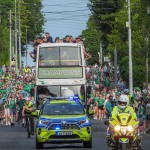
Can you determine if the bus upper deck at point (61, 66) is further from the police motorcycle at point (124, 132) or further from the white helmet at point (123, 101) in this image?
the police motorcycle at point (124, 132)

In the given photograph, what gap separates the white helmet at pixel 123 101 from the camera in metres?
26.8

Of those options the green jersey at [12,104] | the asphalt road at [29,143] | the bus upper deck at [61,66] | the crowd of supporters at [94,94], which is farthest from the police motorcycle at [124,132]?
the green jersey at [12,104]

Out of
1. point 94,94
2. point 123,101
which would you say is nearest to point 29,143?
point 123,101

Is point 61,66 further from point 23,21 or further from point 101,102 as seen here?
point 23,21

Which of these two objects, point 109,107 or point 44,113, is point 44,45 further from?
point 44,113

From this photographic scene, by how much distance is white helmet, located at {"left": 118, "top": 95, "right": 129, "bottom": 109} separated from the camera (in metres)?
26.8

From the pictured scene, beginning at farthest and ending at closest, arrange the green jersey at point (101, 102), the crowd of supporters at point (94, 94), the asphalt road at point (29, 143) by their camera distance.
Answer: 1. the green jersey at point (101, 102)
2. the crowd of supporters at point (94, 94)
3. the asphalt road at point (29, 143)

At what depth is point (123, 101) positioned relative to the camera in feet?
88.1

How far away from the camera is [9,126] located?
55.2 metres

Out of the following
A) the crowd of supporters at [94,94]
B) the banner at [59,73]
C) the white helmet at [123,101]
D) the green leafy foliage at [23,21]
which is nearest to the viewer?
the white helmet at [123,101]

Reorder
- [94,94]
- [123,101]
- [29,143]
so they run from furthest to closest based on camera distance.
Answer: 1. [94,94]
2. [29,143]
3. [123,101]

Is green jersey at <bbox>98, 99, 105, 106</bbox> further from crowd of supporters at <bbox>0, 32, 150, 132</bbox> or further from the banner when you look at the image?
the banner

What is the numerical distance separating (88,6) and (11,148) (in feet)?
220

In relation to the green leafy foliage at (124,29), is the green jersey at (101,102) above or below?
below
